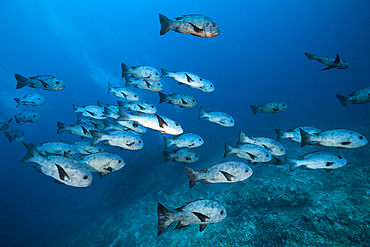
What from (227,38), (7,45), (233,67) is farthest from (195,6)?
(7,45)

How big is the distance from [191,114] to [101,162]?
7137cm

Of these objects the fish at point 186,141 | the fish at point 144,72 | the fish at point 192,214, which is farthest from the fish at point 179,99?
the fish at point 192,214

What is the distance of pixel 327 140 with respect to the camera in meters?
3.26

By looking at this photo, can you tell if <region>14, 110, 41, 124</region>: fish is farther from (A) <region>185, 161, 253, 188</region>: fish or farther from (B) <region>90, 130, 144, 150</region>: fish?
(A) <region>185, 161, 253, 188</region>: fish

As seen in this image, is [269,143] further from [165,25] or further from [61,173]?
[61,173]

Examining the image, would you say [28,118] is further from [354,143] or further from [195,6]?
[195,6]

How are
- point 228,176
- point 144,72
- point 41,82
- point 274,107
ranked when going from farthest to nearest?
point 274,107 → point 144,72 → point 41,82 → point 228,176

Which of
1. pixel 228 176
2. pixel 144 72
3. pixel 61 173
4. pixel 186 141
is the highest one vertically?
pixel 144 72

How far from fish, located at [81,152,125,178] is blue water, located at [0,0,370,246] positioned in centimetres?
542

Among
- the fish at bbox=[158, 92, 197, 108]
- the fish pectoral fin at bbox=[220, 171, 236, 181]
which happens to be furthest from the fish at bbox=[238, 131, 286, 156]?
the fish at bbox=[158, 92, 197, 108]

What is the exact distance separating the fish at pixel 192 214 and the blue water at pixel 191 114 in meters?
3.96

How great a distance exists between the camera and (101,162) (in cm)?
348

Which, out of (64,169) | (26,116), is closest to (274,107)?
(64,169)

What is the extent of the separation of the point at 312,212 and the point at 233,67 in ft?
533
